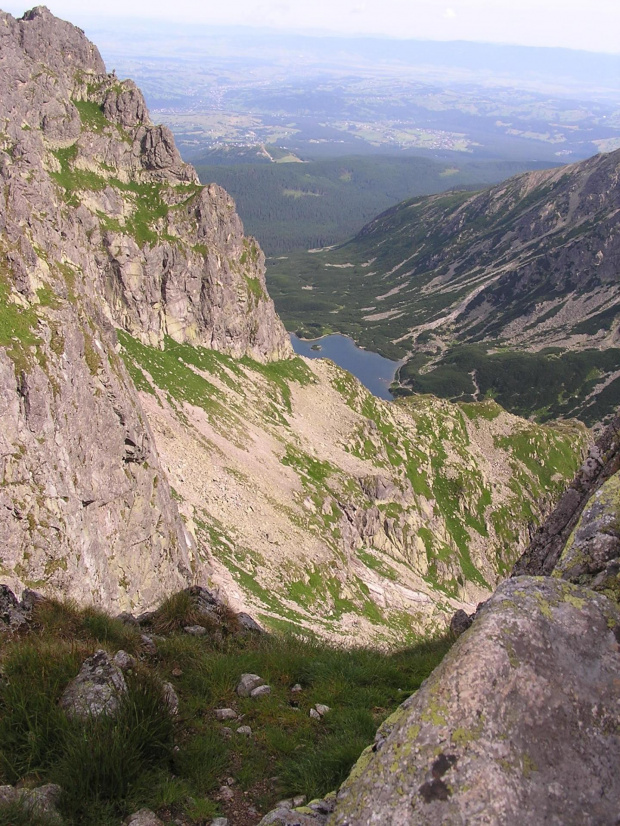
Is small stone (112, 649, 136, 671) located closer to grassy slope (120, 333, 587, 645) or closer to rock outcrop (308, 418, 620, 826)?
rock outcrop (308, 418, 620, 826)

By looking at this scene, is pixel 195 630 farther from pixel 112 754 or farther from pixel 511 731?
pixel 511 731

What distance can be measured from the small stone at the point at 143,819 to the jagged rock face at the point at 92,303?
57.2 feet

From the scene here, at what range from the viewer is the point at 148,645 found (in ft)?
39.0

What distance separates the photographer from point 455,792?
17.3ft

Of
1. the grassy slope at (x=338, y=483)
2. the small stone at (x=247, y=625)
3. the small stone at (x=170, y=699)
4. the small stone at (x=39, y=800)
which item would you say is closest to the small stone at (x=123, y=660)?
the small stone at (x=170, y=699)

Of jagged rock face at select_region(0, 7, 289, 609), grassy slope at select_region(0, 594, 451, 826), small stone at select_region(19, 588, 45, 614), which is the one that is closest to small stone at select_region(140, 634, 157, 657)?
grassy slope at select_region(0, 594, 451, 826)

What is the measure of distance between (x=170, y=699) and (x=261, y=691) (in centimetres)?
247

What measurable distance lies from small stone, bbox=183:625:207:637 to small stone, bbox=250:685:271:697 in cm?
297

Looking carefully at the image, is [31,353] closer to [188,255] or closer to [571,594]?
[571,594]

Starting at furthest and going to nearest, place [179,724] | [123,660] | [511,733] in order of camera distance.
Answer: [123,660] → [179,724] → [511,733]

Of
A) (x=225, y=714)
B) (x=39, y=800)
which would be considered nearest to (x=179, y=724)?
(x=225, y=714)

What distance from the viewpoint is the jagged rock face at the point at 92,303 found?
26.3 m

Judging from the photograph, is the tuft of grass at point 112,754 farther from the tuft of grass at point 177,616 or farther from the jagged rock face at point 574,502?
the jagged rock face at point 574,502

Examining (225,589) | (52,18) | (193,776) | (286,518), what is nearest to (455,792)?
(193,776)
